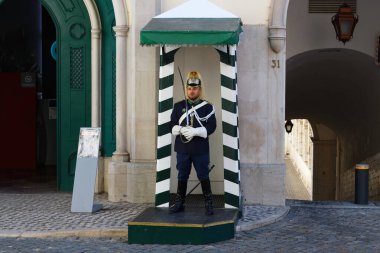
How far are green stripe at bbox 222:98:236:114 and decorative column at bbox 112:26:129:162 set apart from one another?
2.10 m

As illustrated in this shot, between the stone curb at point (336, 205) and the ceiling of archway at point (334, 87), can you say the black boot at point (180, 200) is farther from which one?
the ceiling of archway at point (334, 87)

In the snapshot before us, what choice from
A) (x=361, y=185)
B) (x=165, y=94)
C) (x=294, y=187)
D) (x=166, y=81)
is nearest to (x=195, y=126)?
(x=165, y=94)

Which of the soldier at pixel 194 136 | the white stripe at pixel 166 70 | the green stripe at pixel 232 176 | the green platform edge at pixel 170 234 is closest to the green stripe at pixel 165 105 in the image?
the white stripe at pixel 166 70

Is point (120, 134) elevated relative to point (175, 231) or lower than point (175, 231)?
elevated

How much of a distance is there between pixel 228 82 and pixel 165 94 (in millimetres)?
837

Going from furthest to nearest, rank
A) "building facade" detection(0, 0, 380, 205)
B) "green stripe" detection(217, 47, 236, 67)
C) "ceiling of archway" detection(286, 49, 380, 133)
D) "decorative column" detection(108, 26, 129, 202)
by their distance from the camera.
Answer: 1. "ceiling of archway" detection(286, 49, 380, 133)
2. "decorative column" detection(108, 26, 129, 202)
3. "building facade" detection(0, 0, 380, 205)
4. "green stripe" detection(217, 47, 236, 67)

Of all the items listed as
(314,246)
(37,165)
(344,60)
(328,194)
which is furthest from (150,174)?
(328,194)

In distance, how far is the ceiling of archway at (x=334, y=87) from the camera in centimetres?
1605

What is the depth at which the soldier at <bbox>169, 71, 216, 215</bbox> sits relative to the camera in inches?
360

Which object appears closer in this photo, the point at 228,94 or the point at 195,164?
the point at 195,164

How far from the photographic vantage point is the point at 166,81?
972 centimetres

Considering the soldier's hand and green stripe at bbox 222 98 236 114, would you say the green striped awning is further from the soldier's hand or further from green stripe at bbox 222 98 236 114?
the soldier's hand

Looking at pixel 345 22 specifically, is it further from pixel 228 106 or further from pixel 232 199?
pixel 232 199

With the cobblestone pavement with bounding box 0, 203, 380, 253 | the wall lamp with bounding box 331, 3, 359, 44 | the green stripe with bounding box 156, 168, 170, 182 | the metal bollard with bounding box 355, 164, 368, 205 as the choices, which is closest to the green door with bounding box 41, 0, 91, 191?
the green stripe with bounding box 156, 168, 170, 182
